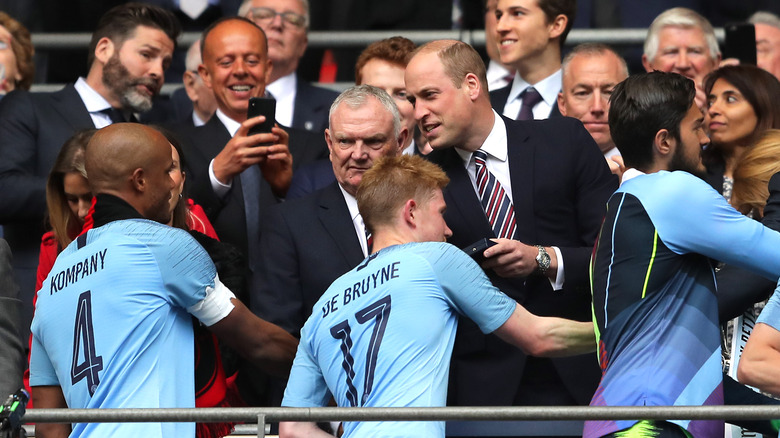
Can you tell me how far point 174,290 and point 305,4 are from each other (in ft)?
12.5

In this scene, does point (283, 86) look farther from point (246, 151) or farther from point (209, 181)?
point (246, 151)

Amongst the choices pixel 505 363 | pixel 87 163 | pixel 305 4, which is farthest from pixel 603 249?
pixel 305 4

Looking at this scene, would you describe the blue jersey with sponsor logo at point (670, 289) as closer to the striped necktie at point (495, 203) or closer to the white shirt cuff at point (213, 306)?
the striped necktie at point (495, 203)

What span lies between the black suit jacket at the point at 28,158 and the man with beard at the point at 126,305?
1.67 metres

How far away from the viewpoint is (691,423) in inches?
150

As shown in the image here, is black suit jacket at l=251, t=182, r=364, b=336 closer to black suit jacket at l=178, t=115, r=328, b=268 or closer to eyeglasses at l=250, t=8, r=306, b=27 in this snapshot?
black suit jacket at l=178, t=115, r=328, b=268

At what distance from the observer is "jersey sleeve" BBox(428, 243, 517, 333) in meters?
3.95

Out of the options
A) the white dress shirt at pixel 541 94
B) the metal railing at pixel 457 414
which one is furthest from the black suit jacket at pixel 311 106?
the metal railing at pixel 457 414

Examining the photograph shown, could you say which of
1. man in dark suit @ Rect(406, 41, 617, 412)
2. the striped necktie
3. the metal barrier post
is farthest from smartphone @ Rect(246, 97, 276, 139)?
the metal barrier post

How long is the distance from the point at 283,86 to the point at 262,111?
170 centimetres

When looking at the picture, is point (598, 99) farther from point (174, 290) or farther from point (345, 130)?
point (174, 290)

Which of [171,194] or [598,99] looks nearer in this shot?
[171,194]

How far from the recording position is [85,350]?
402 centimetres

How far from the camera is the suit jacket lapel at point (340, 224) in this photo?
5004 mm
